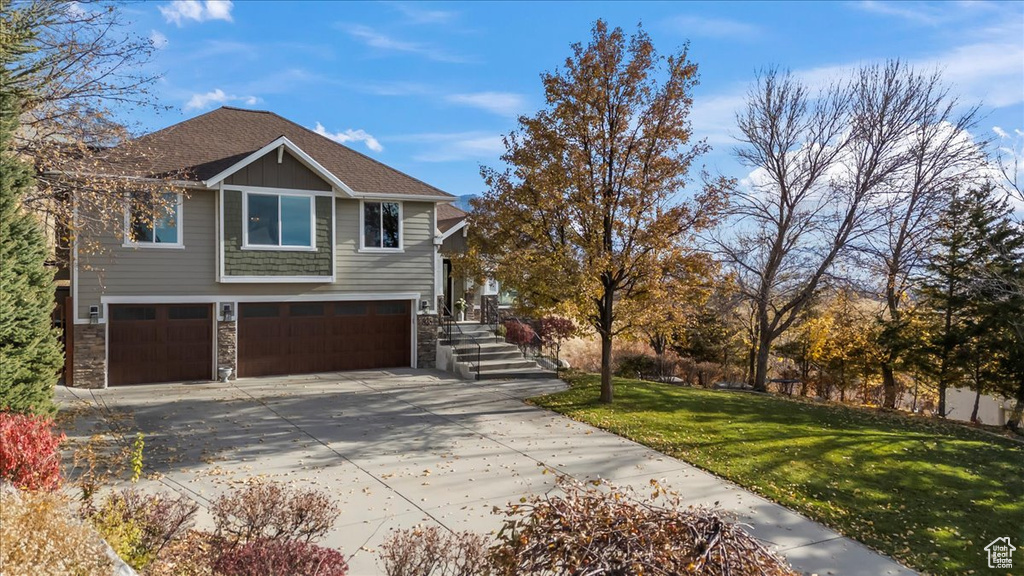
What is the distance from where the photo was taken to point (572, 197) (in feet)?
43.7

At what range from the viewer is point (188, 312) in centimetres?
1642

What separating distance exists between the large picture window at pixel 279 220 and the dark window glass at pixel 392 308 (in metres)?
2.96

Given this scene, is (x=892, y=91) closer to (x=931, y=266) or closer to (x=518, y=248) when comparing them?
(x=931, y=266)

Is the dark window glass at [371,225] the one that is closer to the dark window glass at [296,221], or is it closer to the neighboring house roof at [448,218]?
the dark window glass at [296,221]

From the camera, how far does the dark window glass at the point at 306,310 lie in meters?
17.7

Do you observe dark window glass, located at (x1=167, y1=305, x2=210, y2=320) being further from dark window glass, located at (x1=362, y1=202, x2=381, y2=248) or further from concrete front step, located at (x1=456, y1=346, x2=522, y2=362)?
concrete front step, located at (x1=456, y1=346, x2=522, y2=362)

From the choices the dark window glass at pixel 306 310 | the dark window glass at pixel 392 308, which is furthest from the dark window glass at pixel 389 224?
the dark window glass at pixel 306 310

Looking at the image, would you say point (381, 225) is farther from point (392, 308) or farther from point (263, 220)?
point (263, 220)

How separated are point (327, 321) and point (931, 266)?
60.5 feet

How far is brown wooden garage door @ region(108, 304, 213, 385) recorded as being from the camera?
15.6 metres

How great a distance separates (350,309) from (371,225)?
8.56 feet

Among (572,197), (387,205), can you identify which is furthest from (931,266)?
(387,205)

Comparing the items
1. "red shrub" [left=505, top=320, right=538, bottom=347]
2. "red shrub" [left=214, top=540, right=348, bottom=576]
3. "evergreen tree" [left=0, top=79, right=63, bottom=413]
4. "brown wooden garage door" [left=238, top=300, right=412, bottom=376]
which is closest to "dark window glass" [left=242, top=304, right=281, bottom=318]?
"brown wooden garage door" [left=238, top=300, right=412, bottom=376]

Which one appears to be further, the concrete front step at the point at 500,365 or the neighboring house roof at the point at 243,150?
the concrete front step at the point at 500,365
